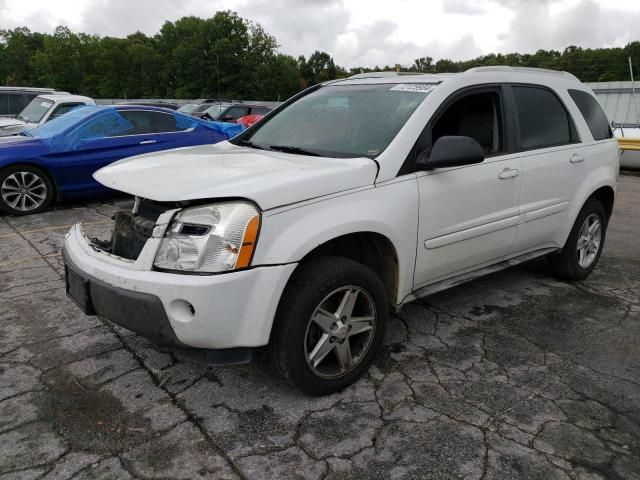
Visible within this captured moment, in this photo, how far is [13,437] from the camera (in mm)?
2527

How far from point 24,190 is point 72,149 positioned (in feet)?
2.68

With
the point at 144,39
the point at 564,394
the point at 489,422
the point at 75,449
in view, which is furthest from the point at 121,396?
the point at 144,39

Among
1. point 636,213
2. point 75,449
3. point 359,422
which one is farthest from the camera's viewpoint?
point 636,213

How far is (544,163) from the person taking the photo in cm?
399

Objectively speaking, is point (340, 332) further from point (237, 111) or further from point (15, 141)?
point (237, 111)

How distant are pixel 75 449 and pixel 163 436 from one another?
1.26ft

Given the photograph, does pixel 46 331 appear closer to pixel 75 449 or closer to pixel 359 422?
pixel 75 449

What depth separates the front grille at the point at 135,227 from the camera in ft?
8.95

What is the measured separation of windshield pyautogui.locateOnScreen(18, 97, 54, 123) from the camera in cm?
1093

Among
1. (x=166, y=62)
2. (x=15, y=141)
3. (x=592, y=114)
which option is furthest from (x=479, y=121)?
(x=166, y=62)

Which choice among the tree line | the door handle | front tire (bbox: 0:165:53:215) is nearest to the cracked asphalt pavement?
the door handle

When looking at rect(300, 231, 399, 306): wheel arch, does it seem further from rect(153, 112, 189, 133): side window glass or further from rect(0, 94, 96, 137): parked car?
rect(0, 94, 96, 137): parked car

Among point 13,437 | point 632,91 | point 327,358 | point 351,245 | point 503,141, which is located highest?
point 632,91

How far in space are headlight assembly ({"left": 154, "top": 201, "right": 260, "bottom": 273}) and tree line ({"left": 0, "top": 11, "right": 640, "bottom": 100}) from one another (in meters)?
54.3
